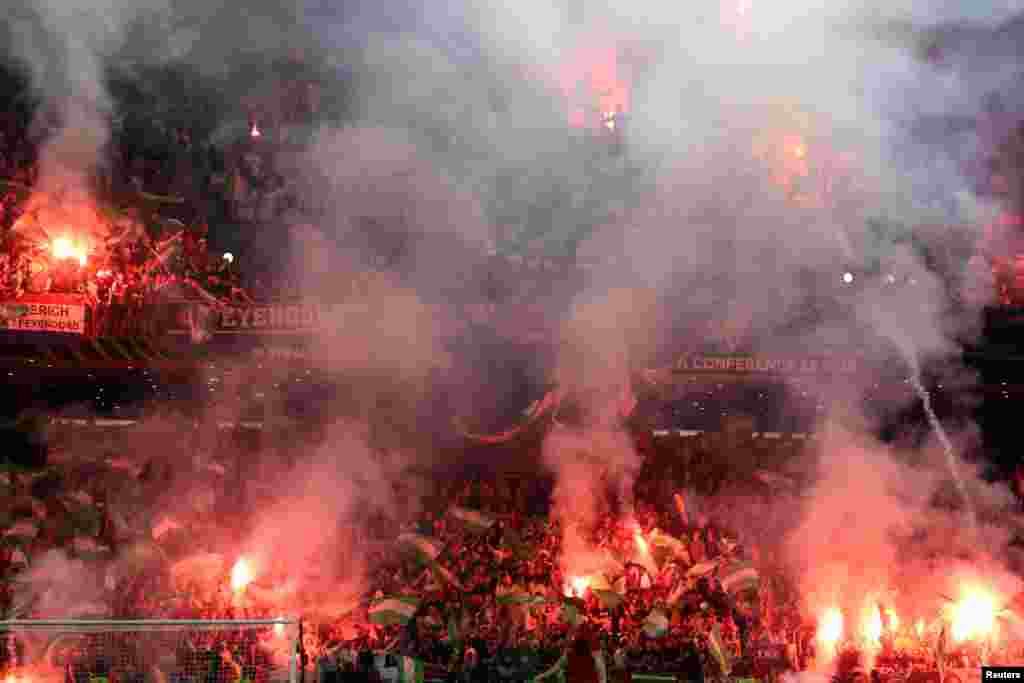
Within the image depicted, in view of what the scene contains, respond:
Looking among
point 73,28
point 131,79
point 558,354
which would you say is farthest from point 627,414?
point 73,28

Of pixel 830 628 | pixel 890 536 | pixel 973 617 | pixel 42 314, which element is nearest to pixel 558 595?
pixel 830 628

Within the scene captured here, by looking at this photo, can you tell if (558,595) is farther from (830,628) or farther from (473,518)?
(830,628)

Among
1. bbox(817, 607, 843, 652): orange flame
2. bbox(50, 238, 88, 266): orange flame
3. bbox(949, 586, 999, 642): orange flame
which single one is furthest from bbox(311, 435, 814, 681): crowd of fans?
bbox(50, 238, 88, 266): orange flame

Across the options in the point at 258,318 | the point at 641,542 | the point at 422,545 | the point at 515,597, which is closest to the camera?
the point at 515,597

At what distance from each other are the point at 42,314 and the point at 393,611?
4.06m

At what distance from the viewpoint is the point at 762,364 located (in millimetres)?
9570

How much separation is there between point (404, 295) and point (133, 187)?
9.76ft

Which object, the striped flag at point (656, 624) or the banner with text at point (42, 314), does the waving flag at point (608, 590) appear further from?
the banner with text at point (42, 314)

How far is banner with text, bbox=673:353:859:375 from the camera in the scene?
949cm

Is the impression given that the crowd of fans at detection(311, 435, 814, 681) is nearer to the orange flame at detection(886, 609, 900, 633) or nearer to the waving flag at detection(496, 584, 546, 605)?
the waving flag at detection(496, 584, 546, 605)

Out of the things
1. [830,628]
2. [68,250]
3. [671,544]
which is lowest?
[830,628]

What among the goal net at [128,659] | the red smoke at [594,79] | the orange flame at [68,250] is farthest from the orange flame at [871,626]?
the orange flame at [68,250]

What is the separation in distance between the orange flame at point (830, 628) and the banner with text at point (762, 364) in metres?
2.38

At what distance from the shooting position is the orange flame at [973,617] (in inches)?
308
